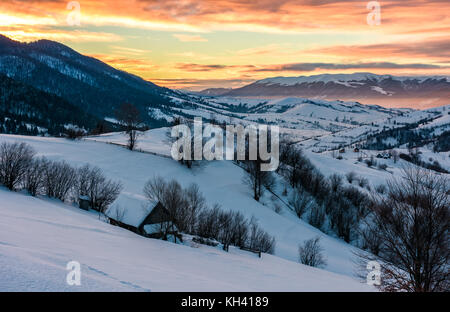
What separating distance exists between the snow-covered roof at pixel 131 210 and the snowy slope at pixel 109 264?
4.53m

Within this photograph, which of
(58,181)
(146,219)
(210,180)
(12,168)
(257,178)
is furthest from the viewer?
(257,178)

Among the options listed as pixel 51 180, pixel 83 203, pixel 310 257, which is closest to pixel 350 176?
pixel 310 257

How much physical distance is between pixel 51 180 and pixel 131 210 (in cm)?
1422

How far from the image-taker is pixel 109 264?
560 inches

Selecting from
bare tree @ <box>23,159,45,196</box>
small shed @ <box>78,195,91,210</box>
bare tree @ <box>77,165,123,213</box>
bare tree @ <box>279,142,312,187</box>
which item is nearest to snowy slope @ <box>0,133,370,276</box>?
bare tree @ <box>77,165,123,213</box>

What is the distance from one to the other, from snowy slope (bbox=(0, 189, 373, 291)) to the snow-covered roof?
4.53m

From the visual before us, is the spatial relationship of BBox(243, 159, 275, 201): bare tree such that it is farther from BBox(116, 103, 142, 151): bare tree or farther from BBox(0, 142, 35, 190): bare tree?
BBox(0, 142, 35, 190): bare tree

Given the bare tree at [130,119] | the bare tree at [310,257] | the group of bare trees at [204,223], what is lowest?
the bare tree at [310,257]

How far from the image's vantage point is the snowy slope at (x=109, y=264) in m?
9.59

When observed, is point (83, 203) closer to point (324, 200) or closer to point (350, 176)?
point (324, 200)

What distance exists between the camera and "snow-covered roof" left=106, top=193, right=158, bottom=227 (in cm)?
3219

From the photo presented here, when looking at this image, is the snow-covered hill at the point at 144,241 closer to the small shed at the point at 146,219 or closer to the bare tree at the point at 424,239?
the small shed at the point at 146,219

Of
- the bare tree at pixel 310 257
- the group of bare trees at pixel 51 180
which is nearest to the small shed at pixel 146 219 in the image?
the group of bare trees at pixel 51 180
